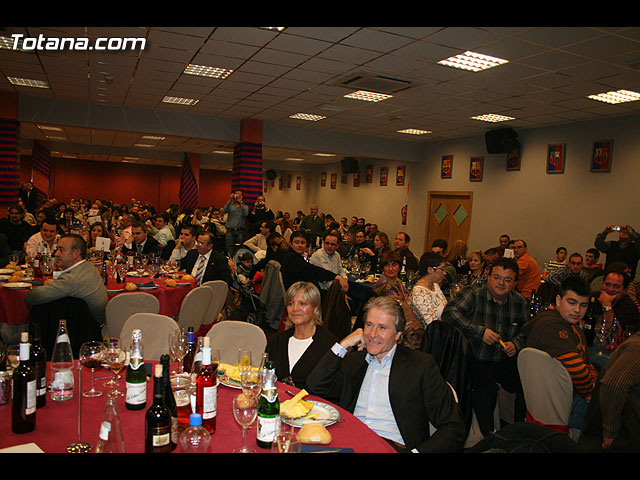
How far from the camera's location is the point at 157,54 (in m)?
6.54

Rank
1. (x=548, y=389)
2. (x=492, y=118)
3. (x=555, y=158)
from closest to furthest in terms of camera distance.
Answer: (x=548, y=389) → (x=492, y=118) → (x=555, y=158)

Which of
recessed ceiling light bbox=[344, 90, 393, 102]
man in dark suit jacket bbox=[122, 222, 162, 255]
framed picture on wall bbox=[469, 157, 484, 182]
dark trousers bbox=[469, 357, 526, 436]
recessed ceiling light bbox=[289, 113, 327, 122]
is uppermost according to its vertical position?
recessed ceiling light bbox=[289, 113, 327, 122]

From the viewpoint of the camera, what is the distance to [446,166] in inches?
521

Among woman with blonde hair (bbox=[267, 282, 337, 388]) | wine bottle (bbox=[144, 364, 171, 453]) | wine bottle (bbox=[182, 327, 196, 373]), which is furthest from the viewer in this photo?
woman with blonde hair (bbox=[267, 282, 337, 388])

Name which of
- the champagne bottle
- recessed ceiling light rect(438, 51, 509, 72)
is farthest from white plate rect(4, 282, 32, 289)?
recessed ceiling light rect(438, 51, 509, 72)

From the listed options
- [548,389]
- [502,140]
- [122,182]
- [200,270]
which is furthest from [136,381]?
[122,182]

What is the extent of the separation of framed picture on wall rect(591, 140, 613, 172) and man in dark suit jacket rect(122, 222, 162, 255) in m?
8.20

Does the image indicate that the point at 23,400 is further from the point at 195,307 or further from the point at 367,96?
the point at 367,96

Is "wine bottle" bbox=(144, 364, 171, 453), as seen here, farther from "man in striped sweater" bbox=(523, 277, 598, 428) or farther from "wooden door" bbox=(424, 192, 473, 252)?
"wooden door" bbox=(424, 192, 473, 252)

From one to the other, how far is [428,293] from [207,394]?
2873mm

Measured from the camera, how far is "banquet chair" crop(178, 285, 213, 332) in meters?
4.54

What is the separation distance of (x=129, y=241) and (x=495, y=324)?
536 cm

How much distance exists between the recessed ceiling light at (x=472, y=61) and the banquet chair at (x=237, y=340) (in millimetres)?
4436
